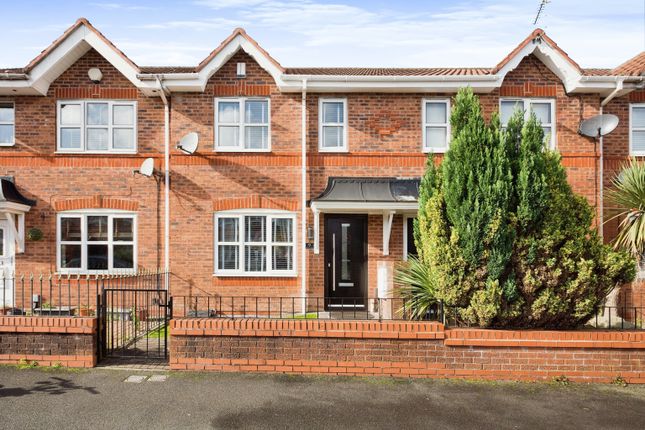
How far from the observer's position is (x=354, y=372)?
6.20 m

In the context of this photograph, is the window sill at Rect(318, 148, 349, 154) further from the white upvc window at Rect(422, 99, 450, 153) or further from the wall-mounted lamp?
the wall-mounted lamp

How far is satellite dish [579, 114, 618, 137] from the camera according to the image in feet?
32.7

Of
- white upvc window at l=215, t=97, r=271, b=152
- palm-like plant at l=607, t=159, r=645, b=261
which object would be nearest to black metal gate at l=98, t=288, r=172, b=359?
white upvc window at l=215, t=97, r=271, b=152

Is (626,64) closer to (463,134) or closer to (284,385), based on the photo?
(463,134)

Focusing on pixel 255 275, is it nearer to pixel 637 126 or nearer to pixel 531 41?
pixel 531 41

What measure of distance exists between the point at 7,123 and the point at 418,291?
10566 mm

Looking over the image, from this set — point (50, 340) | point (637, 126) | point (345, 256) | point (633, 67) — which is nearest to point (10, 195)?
point (50, 340)

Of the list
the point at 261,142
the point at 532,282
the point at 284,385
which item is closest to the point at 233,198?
the point at 261,142

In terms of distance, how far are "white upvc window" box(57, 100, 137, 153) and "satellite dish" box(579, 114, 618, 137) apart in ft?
35.5

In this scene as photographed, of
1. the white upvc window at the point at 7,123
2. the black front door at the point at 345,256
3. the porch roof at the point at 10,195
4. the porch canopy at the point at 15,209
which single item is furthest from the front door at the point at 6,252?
the black front door at the point at 345,256

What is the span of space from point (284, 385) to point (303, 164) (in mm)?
5737

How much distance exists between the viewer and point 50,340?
20.9ft

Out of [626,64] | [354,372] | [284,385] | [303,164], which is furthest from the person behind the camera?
[626,64]

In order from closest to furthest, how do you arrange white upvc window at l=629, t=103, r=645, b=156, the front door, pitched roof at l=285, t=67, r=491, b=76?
the front door < white upvc window at l=629, t=103, r=645, b=156 < pitched roof at l=285, t=67, r=491, b=76
